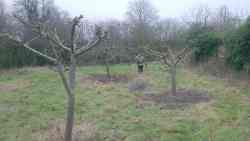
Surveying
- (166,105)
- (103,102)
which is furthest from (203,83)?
(103,102)

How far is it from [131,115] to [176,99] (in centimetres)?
185

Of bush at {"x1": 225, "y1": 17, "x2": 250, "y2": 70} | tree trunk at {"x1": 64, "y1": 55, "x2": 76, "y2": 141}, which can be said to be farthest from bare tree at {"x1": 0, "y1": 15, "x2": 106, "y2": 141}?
bush at {"x1": 225, "y1": 17, "x2": 250, "y2": 70}

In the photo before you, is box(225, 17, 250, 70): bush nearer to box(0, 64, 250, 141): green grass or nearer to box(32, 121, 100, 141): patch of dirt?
box(0, 64, 250, 141): green grass

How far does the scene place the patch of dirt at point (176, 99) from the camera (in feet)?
20.2

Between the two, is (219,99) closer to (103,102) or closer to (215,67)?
(103,102)

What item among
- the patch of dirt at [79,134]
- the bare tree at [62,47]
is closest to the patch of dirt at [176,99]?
the patch of dirt at [79,134]

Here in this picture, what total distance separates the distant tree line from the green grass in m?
1.90

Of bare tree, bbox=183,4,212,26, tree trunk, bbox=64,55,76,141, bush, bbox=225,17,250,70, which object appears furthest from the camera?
bare tree, bbox=183,4,212,26

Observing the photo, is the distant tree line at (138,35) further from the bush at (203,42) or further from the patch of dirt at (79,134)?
the patch of dirt at (79,134)

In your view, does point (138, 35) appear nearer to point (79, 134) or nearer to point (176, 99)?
point (176, 99)

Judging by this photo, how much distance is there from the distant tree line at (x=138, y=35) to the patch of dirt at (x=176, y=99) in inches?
91.1

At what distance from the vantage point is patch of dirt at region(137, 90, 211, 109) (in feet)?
20.2

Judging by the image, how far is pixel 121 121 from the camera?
4.99 m

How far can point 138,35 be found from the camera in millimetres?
21891
